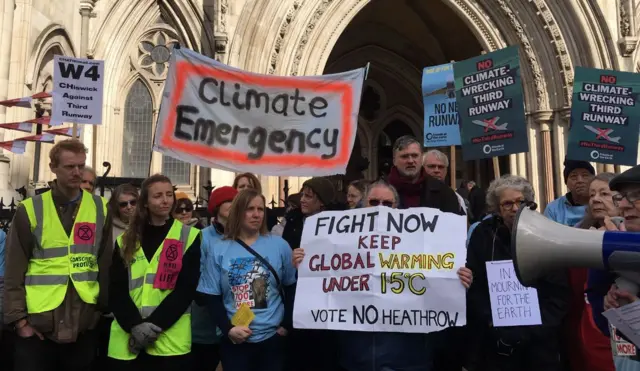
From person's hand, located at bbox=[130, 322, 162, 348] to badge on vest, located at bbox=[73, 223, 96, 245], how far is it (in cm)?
71

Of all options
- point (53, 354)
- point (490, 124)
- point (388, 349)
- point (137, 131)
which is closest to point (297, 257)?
point (388, 349)

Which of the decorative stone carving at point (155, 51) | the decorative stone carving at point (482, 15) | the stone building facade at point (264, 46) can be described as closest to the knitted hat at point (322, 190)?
the stone building facade at point (264, 46)

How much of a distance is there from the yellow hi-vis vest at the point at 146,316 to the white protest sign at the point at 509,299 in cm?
200

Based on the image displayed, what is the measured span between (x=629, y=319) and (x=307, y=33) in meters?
11.7

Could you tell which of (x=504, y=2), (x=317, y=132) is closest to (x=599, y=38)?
(x=504, y=2)

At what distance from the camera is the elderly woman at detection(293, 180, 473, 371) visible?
3.40 metres

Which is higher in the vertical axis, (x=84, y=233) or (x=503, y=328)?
(x=84, y=233)

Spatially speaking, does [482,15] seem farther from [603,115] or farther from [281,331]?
[281,331]

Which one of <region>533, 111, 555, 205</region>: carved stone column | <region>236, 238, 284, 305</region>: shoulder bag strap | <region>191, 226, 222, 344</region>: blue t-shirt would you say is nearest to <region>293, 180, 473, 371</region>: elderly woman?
<region>236, 238, 284, 305</region>: shoulder bag strap

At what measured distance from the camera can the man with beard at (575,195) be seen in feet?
15.8

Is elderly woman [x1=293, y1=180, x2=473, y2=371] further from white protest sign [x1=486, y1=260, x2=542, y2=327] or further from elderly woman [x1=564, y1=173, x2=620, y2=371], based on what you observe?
elderly woman [x1=564, y1=173, x2=620, y2=371]

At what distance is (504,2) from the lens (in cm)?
1376

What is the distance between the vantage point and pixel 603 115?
279 inches

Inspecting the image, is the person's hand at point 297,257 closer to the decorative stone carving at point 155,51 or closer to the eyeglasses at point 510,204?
the eyeglasses at point 510,204
